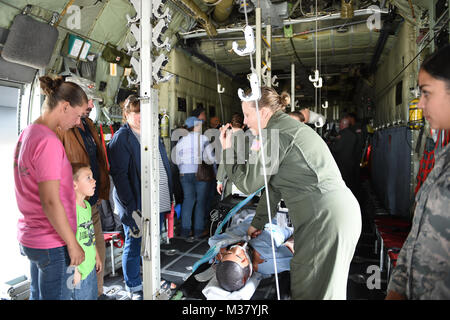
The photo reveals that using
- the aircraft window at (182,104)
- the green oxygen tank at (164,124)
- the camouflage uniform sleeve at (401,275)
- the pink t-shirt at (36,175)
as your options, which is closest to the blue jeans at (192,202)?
the green oxygen tank at (164,124)

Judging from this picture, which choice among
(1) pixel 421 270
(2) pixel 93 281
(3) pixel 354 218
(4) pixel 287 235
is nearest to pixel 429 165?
(4) pixel 287 235

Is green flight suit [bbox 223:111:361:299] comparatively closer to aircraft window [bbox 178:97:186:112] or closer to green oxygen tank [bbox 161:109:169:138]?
green oxygen tank [bbox 161:109:169:138]

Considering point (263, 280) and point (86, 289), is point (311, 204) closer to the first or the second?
point (263, 280)

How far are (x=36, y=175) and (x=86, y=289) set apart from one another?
2.70ft

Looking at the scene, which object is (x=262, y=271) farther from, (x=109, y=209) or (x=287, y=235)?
(x=109, y=209)

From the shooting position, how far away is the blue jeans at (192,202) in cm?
489

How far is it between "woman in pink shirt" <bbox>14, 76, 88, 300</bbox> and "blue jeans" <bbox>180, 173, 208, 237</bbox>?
10.1ft

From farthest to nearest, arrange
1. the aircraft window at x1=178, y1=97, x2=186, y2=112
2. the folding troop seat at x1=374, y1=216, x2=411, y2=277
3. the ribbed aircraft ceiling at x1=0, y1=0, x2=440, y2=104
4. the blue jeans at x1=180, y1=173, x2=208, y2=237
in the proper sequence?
the aircraft window at x1=178, y1=97, x2=186, y2=112, the blue jeans at x1=180, y1=173, x2=208, y2=237, the ribbed aircraft ceiling at x1=0, y1=0, x2=440, y2=104, the folding troop seat at x1=374, y1=216, x2=411, y2=277

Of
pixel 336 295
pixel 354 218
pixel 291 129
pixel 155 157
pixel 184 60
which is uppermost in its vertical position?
pixel 184 60

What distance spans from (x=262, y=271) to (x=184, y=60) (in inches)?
230

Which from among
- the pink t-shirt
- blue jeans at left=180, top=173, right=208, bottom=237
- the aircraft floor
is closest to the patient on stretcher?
the aircraft floor

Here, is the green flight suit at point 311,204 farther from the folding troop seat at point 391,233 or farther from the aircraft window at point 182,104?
the aircraft window at point 182,104

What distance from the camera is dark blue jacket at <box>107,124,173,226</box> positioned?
2.76 m

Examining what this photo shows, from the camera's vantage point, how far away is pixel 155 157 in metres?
1.89
